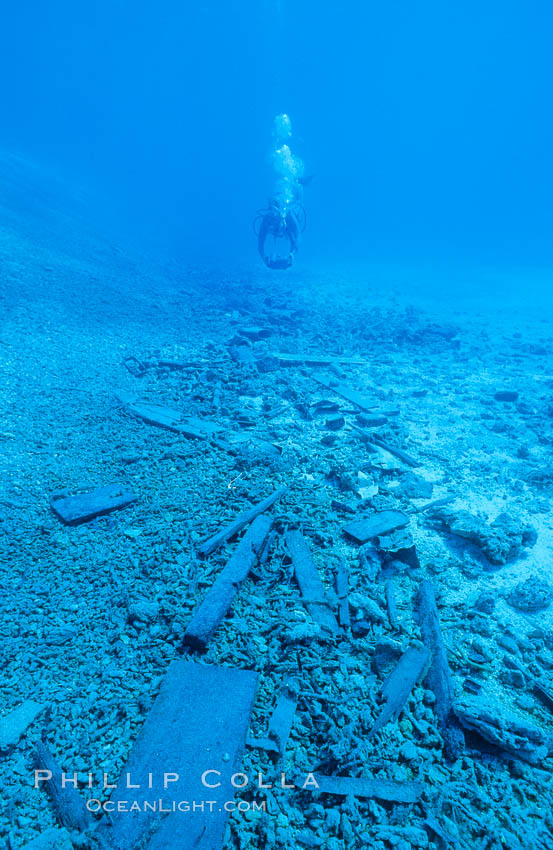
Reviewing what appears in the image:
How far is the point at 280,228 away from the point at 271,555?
15.2 metres

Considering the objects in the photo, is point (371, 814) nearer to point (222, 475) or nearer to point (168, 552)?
point (168, 552)

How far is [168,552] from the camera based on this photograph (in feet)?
13.1

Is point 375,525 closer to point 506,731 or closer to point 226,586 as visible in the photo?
point 226,586

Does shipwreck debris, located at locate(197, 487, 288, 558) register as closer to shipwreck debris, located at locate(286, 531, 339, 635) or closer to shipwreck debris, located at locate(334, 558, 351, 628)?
shipwreck debris, located at locate(286, 531, 339, 635)

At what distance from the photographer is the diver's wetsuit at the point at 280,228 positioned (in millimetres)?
16031

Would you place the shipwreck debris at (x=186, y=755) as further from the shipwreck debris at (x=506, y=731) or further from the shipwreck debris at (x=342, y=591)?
the shipwreck debris at (x=506, y=731)

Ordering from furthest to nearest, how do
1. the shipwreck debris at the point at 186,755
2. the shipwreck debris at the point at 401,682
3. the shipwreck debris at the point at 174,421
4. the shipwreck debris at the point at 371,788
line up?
the shipwreck debris at the point at 174,421 → the shipwreck debris at the point at 401,682 → the shipwreck debris at the point at 371,788 → the shipwreck debris at the point at 186,755

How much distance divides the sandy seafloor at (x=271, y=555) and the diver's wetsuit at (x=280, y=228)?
20.6ft

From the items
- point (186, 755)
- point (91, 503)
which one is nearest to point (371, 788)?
point (186, 755)

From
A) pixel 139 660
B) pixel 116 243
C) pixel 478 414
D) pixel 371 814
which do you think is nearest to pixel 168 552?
pixel 139 660

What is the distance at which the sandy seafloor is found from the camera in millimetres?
2471

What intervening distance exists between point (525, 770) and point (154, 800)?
2.34m


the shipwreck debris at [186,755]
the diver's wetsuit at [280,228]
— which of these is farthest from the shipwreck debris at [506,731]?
the diver's wetsuit at [280,228]

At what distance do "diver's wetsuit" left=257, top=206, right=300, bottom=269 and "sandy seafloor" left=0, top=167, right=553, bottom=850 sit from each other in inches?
248
